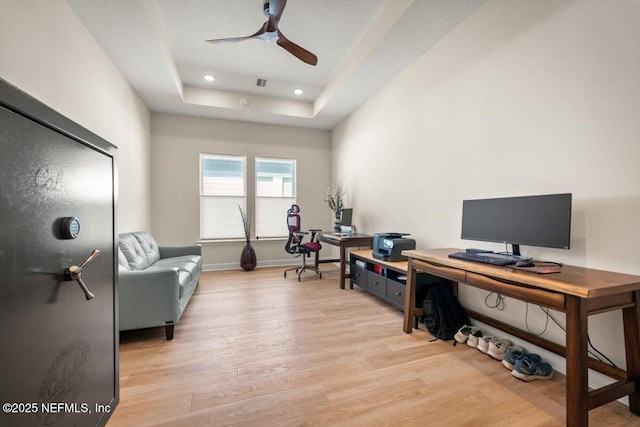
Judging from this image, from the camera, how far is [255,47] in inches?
135

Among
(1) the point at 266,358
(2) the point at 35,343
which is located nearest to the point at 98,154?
(2) the point at 35,343

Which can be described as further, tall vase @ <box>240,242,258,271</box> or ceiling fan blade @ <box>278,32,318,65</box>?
tall vase @ <box>240,242,258,271</box>

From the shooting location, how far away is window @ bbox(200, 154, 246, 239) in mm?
5145

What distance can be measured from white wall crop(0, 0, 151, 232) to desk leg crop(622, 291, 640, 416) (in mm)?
3953

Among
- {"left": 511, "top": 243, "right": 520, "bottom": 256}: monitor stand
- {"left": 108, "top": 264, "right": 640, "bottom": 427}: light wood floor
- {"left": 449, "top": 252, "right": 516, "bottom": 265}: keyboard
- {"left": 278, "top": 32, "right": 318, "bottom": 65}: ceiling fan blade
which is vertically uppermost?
{"left": 278, "top": 32, "right": 318, "bottom": 65}: ceiling fan blade

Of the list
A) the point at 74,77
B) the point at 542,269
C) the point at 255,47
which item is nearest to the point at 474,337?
the point at 542,269

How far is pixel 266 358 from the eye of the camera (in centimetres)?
205

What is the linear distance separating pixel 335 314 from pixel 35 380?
2432 millimetres

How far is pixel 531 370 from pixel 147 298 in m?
3.09

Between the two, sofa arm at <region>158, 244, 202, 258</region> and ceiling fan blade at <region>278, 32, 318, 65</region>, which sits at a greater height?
ceiling fan blade at <region>278, 32, 318, 65</region>

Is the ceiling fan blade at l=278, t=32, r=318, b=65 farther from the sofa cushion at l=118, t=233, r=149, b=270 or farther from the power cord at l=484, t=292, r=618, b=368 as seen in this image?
the power cord at l=484, t=292, r=618, b=368

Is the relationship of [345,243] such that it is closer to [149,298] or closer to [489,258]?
[489,258]

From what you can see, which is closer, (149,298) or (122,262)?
(149,298)

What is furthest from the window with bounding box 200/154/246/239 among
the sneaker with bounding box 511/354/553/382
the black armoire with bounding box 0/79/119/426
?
the sneaker with bounding box 511/354/553/382
